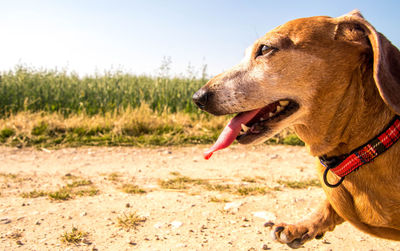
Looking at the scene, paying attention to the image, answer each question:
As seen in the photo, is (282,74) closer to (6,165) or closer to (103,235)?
(103,235)

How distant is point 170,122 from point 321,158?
5310mm

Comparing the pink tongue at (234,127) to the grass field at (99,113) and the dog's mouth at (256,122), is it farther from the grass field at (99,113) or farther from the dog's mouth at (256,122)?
the grass field at (99,113)

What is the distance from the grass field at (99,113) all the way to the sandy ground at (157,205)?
84cm

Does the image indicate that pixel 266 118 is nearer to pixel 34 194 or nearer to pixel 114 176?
pixel 34 194

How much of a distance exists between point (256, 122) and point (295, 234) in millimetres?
795

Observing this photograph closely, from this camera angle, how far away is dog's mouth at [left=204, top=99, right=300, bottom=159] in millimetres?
2268

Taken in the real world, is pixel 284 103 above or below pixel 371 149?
above

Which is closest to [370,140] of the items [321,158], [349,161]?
[349,161]

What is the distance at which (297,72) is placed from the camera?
7.16 feet

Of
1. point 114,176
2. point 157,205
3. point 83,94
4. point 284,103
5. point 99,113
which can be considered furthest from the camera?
point 83,94

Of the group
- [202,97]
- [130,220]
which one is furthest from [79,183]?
[202,97]

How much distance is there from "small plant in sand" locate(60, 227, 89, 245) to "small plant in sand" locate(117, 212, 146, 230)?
30cm

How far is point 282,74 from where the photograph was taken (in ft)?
7.30

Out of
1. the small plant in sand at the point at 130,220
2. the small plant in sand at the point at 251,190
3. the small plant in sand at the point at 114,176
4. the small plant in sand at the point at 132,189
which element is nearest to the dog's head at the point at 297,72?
the small plant in sand at the point at 130,220
